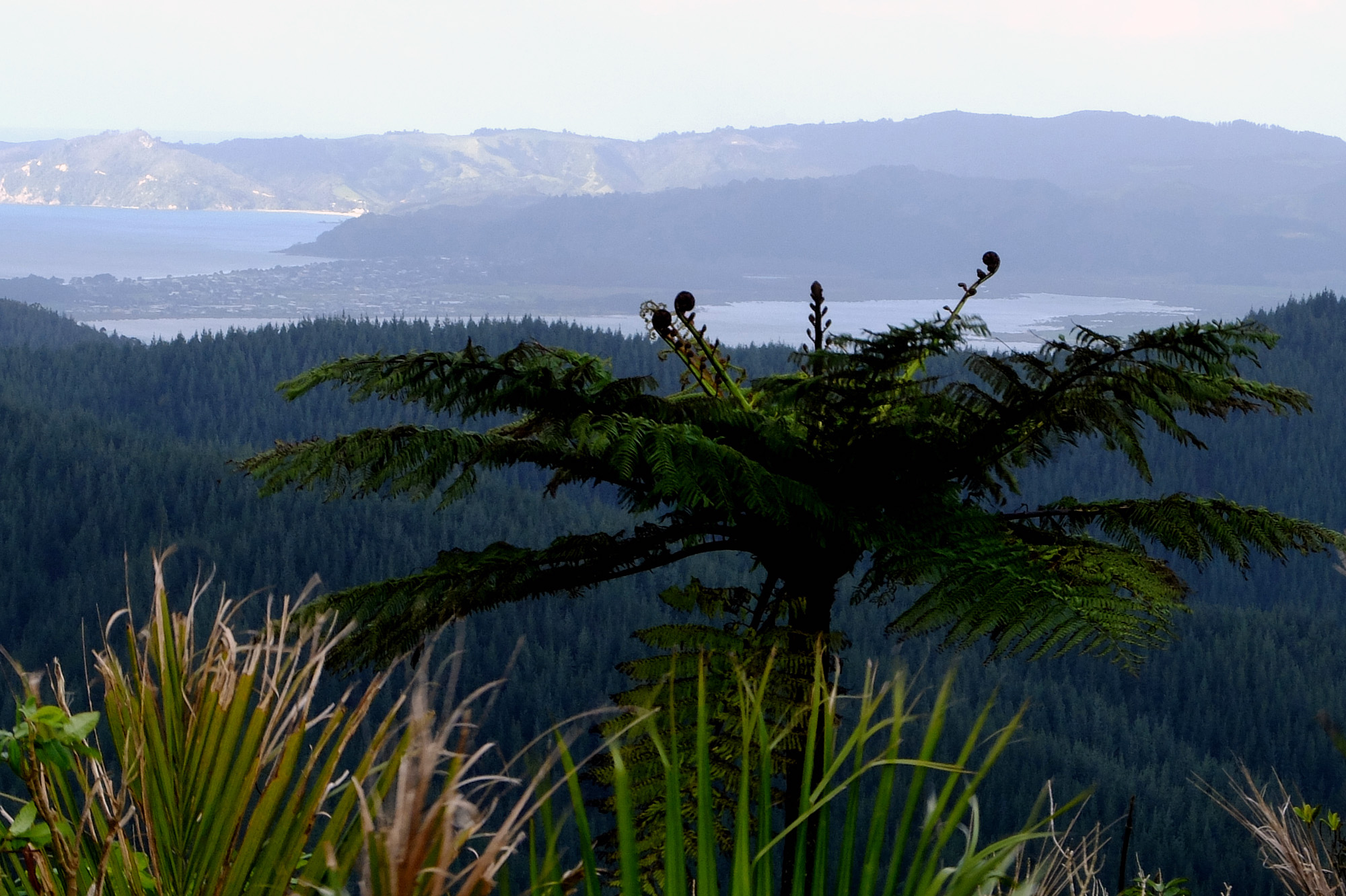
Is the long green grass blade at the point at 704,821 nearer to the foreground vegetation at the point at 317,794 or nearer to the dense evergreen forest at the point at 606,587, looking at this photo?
the foreground vegetation at the point at 317,794

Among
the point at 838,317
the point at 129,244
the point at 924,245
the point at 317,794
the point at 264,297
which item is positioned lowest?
the point at 264,297

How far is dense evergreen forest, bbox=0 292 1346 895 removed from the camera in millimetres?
44156

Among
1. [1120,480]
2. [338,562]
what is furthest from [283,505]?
[1120,480]

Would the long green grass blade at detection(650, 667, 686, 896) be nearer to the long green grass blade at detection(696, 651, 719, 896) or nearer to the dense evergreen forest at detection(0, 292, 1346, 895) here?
the long green grass blade at detection(696, 651, 719, 896)

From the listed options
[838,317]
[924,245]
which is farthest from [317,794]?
[924,245]

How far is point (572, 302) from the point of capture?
544ft

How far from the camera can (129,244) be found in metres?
175

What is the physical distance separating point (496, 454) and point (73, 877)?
2059mm

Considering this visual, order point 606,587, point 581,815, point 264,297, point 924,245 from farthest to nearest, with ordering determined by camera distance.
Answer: point 924,245
point 264,297
point 606,587
point 581,815

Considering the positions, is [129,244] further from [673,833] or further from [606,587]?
[673,833]

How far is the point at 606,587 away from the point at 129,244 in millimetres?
149707

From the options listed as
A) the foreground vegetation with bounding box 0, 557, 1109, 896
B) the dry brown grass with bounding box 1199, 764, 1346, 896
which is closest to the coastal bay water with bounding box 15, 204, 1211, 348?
the dry brown grass with bounding box 1199, 764, 1346, 896

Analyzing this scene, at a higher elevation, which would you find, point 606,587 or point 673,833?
point 673,833

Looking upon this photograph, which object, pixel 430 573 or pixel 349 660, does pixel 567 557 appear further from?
pixel 349 660
